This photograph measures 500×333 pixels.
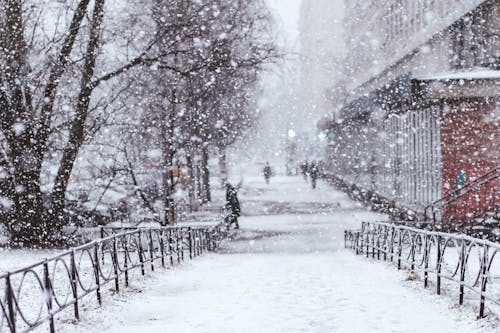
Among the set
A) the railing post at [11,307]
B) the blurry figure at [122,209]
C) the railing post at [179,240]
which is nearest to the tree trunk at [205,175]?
the blurry figure at [122,209]

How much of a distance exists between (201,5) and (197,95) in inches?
212

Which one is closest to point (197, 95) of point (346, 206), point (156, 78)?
point (156, 78)

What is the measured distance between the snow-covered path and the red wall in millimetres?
5182

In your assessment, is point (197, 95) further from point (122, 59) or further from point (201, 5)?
point (201, 5)

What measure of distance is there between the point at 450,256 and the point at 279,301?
3406mm

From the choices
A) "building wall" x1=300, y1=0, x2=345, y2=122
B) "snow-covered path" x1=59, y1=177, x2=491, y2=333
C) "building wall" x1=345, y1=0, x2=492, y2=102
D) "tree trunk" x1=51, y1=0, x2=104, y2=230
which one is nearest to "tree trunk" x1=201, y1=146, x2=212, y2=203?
"building wall" x1=345, y1=0, x2=492, y2=102

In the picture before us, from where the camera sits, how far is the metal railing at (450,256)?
288 inches

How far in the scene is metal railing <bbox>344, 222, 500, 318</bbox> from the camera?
24.0 feet

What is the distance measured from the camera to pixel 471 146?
19.6 metres

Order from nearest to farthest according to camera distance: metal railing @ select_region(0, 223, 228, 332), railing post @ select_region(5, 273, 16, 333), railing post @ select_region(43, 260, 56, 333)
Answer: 1. railing post @ select_region(5, 273, 16, 333)
2. metal railing @ select_region(0, 223, 228, 332)
3. railing post @ select_region(43, 260, 56, 333)

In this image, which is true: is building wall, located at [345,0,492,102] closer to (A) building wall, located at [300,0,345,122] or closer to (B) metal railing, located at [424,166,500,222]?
(B) metal railing, located at [424,166,500,222]

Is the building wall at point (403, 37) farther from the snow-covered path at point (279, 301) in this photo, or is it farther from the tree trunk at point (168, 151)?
the snow-covered path at point (279, 301)

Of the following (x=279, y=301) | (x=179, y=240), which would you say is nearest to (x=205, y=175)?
(x=179, y=240)

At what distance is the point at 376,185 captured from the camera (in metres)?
31.8
